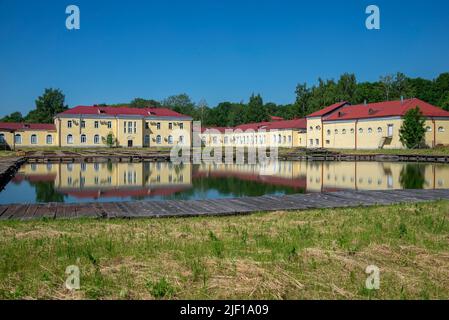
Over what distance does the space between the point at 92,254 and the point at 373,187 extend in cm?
1562

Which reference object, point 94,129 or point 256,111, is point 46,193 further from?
point 256,111

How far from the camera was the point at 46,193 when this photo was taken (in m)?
16.8

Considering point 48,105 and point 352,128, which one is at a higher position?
point 48,105

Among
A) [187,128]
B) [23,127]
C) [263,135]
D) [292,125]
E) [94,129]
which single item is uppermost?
[292,125]

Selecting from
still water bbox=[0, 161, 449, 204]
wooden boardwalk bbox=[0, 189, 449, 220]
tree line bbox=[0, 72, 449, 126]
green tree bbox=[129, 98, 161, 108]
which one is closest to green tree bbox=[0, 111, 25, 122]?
tree line bbox=[0, 72, 449, 126]

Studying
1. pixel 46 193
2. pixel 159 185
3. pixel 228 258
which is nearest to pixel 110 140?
pixel 159 185

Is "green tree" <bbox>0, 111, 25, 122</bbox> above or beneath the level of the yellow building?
above

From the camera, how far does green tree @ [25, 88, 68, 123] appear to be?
80.6 m

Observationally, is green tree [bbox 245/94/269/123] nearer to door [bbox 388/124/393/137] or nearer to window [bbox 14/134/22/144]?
door [bbox 388/124/393/137]

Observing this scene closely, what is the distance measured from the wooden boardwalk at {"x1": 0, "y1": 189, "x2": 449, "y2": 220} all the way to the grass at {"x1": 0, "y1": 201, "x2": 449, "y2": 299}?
3.42 feet

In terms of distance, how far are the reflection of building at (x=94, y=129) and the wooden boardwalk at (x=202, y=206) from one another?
50412 mm

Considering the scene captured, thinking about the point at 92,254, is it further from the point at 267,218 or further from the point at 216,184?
the point at 216,184

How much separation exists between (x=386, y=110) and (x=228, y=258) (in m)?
51.5
